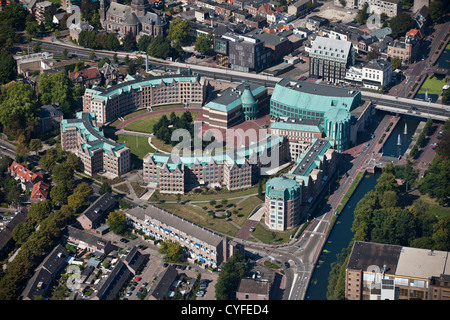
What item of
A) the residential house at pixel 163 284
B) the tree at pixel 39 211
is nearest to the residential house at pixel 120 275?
the residential house at pixel 163 284

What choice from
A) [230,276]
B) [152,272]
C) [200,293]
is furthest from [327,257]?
[152,272]

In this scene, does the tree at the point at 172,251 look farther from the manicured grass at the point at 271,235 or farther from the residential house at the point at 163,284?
the manicured grass at the point at 271,235

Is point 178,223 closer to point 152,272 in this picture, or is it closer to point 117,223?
point 152,272

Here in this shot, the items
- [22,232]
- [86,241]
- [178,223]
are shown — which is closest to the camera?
[86,241]

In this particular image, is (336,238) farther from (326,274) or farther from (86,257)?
(86,257)

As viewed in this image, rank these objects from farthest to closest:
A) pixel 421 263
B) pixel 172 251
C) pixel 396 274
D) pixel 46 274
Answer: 1. pixel 172 251
2. pixel 46 274
3. pixel 421 263
4. pixel 396 274

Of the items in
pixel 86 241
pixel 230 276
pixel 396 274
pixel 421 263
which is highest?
pixel 421 263

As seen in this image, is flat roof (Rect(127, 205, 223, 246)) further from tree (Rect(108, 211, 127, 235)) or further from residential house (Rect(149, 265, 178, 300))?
residential house (Rect(149, 265, 178, 300))

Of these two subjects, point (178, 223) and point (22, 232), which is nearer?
point (178, 223)
